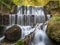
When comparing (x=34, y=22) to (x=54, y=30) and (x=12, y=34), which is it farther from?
(x=54, y=30)

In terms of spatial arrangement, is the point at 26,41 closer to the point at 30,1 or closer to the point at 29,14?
the point at 29,14

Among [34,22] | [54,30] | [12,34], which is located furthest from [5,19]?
[54,30]

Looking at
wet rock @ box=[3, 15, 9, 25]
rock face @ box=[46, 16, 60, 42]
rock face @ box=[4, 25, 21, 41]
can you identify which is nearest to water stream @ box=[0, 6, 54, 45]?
wet rock @ box=[3, 15, 9, 25]

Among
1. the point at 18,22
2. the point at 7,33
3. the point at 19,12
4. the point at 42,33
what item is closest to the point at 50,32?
the point at 42,33

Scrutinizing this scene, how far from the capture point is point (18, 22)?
11.9m

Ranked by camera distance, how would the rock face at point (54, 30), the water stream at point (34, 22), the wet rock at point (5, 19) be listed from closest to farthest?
1. the rock face at point (54, 30)
2. the water stream at point (34, 22)
3. the wet rock at point (5, 19)

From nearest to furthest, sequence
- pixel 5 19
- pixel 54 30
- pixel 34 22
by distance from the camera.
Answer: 1. pixel 54 30
2. pixel 5 19
3. pixel 34 22

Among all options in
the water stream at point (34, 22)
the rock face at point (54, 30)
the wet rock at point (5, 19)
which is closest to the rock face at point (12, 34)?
the water stream at point (34, 22)

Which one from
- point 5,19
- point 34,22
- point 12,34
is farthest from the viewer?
point 34,22

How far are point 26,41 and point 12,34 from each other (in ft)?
4.53

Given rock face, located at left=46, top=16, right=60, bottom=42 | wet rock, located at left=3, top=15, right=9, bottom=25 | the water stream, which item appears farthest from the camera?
wet rock, located at left=3, top=15, right=9, bottom=25

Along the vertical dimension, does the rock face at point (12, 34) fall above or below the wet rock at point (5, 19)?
below

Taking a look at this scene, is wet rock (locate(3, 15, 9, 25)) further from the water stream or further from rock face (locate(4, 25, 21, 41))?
rock face (locate(4, 25, 21, 41))

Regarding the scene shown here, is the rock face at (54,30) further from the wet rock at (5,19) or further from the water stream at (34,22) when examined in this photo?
the wet rock at (5,19)
